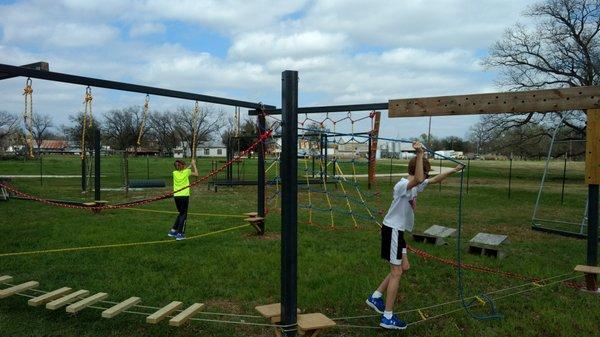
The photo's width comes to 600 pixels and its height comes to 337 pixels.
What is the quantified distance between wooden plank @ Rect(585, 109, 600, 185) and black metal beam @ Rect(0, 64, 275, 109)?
18.4 feet

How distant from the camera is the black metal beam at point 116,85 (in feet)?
22.1

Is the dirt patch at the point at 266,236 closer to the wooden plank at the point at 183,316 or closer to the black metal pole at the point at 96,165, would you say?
the wooden plank at the point at 183,316

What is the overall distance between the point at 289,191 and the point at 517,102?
10.7 ft

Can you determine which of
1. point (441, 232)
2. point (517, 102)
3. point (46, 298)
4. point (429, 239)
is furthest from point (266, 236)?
point (517, 102)

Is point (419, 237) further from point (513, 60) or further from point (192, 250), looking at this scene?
point (513, 60)

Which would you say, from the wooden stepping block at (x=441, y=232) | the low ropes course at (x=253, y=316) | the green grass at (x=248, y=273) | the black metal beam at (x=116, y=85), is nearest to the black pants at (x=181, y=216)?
the green grass at (x=248, y=273)

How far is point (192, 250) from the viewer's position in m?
7.93

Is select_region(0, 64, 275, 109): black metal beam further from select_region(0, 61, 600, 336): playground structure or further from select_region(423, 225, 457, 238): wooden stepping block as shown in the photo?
select_region(423, 225, 457, 238): wooden stepping block

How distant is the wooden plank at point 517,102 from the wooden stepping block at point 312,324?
316cm

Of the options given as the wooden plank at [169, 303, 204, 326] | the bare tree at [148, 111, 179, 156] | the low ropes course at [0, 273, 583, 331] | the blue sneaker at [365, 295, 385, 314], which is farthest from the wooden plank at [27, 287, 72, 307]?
the bare tree at [148, 111, 179, 156]

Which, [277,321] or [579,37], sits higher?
[579,37]

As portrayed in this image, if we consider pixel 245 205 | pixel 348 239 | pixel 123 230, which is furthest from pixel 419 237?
pixel 245 205

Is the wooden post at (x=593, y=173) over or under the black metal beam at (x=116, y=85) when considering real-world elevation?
under

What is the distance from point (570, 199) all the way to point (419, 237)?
12.1 m
